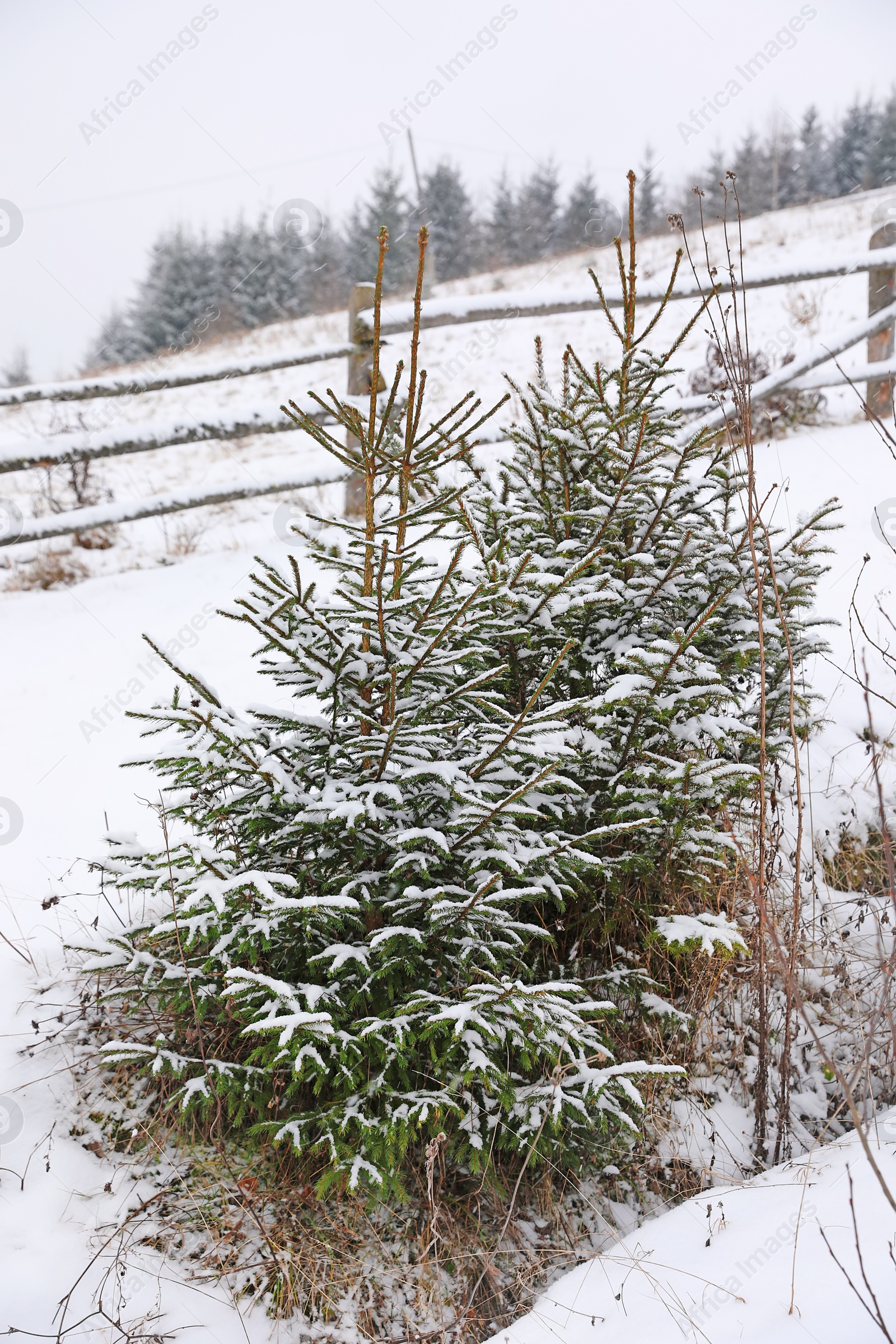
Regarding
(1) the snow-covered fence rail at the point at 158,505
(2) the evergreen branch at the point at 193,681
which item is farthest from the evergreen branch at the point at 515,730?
(1) the snow-covered fence rail at the point at 158,505

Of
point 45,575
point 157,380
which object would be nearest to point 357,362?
point 157,380

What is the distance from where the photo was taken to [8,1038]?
220cm

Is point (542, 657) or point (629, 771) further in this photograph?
point (542, 657)

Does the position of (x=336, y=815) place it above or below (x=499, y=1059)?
above

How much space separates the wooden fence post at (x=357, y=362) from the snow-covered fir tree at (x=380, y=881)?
10.1ft

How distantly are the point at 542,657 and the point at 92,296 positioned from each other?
35.2 meters

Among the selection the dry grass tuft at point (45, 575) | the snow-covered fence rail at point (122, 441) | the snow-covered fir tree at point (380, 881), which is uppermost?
the snow-covered fence rail at point (122, 441)

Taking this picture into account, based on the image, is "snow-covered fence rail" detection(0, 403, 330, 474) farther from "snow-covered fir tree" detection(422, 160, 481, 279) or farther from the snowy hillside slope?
"snow-covered fir tree" detection(422, 160, 481, 279)

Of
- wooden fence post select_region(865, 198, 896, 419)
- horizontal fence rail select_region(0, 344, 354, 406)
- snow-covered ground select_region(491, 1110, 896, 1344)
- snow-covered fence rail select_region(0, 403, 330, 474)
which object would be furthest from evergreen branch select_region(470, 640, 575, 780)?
wooden fence post select_region(865, 198, 896, 419)

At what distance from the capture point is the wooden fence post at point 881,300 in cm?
612

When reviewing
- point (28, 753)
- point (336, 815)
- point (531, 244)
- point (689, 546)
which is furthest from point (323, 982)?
point (531, 244)

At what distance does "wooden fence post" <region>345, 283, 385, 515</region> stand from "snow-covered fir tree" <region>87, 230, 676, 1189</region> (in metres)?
3.08

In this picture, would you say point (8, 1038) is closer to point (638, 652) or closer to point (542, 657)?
point (542, 657)

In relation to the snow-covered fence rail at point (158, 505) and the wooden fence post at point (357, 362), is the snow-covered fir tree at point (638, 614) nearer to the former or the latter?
the wooden fence post at point (357, 362)
